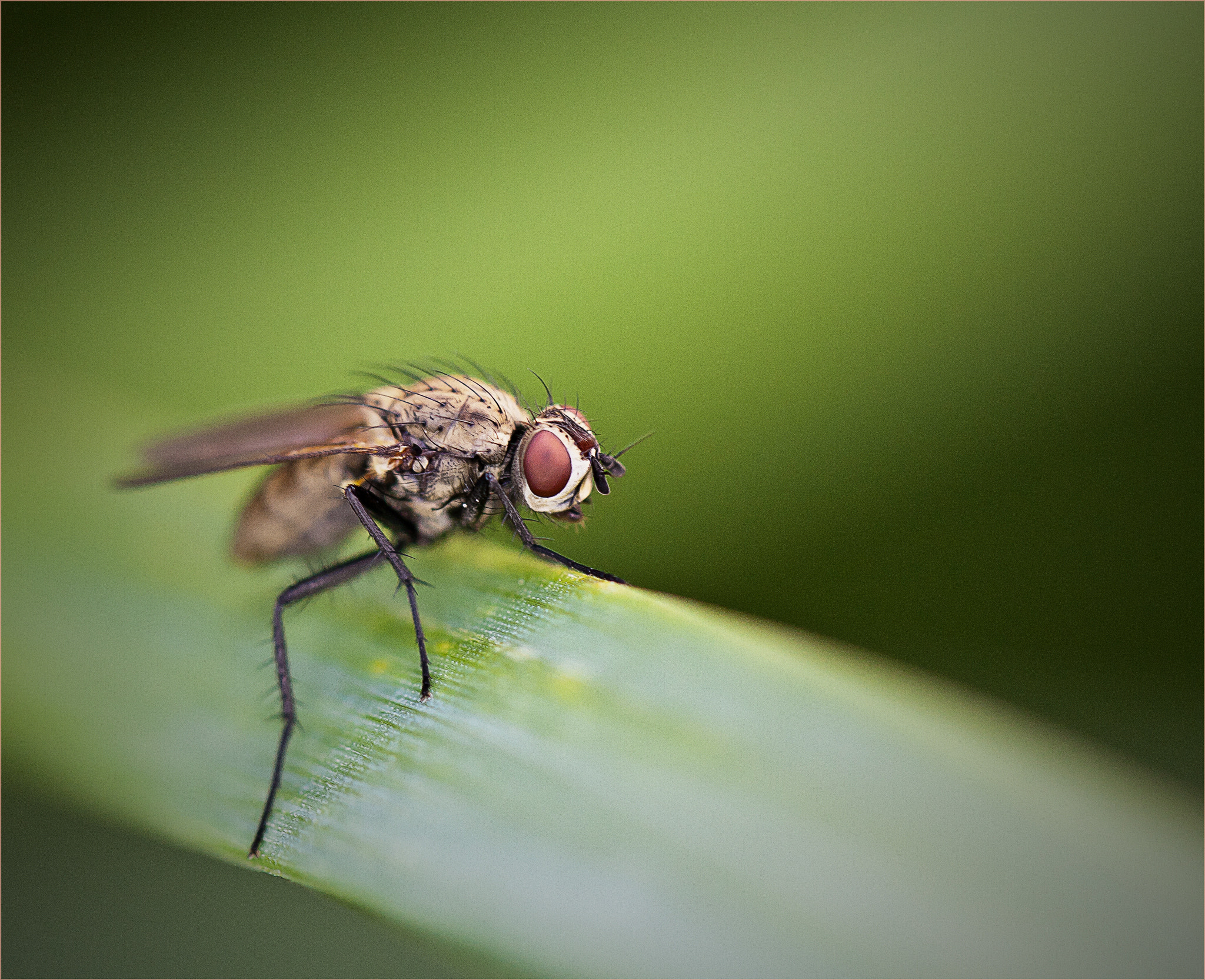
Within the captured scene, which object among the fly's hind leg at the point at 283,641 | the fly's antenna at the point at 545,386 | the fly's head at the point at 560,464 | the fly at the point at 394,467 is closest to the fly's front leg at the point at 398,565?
the fly at the point at 394,467

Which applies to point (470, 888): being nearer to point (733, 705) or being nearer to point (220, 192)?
point (733, 705)

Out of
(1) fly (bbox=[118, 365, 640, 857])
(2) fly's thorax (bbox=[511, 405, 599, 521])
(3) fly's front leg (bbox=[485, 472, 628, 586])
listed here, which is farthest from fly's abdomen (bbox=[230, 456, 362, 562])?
(2) fly's thorax (bbox=[511, 405, 599, 521])

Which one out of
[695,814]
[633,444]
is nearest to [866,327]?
[633,444]

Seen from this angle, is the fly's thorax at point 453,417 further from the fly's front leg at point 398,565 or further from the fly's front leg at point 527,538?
the fly's front leg at point 398,565

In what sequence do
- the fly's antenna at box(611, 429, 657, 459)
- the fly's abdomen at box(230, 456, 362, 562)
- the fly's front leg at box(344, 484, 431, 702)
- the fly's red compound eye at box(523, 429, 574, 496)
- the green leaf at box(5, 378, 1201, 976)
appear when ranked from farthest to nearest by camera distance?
1. the fly's abdomen at box(230, 456, 362, 562)
2. the fly's antenna at box(611, 429, 657, 459)
3. the fly's red compound eye at box(523, 429, 574, 496)
4. the fly's front leg at box(344, 484, 431, 702)
5. the green leaf at box(5, 378, 1201, 976)

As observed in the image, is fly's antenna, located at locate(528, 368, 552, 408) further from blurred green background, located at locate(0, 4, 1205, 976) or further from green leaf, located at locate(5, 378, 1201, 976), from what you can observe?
green leaf, located at locate(5, 378, 1201, 976)

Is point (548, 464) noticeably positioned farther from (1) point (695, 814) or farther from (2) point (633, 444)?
(1) point (695, 814)

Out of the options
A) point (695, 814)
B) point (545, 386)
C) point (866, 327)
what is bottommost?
point (695, 814)
